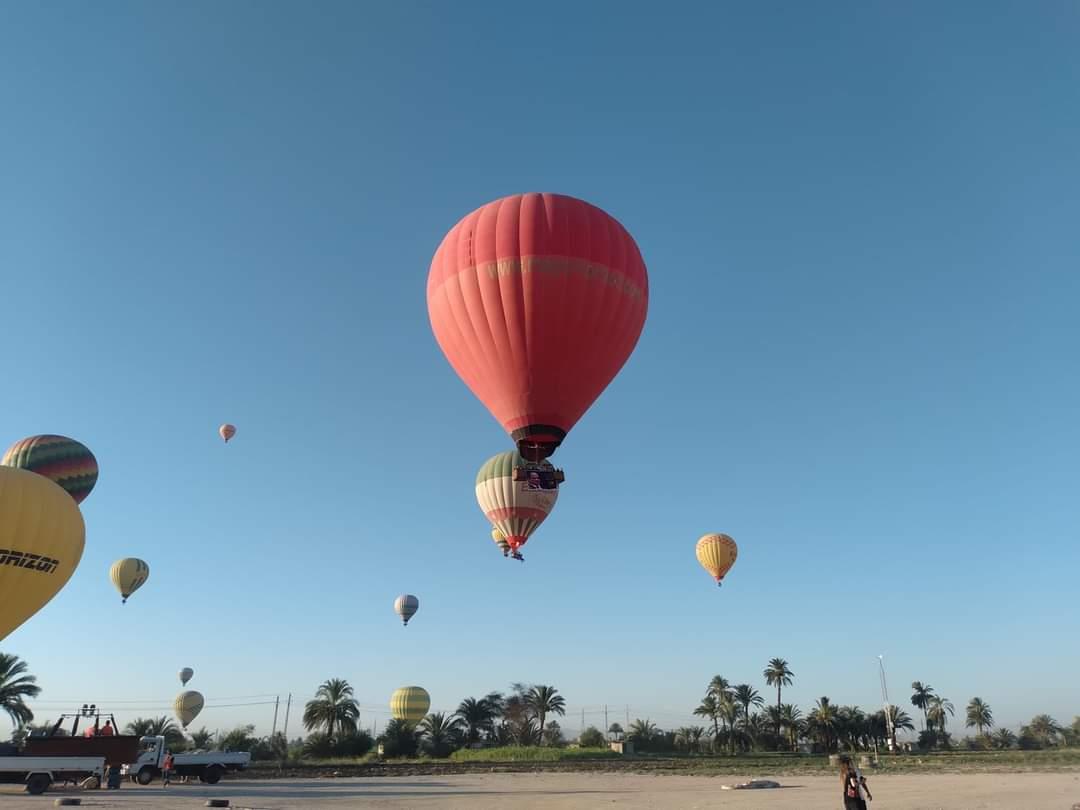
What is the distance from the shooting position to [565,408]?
2162 cm

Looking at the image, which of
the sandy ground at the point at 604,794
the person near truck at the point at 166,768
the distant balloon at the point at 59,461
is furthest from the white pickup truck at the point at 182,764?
the distant balloon at the point at 59,461

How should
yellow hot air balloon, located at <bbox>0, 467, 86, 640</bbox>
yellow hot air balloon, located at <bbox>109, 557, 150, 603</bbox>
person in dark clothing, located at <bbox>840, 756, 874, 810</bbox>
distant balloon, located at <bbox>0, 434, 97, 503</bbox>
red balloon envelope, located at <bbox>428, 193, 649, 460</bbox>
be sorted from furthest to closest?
yellow hot air balloon, located at <bbox>109, 557, 150, 603</bbox> → distant balloon, located at <bbox>0, 434, 97, 503</bbox> → yellow hot air balloon, located at <bbox>0, 467, 86, 640</bbox> → red balloon envelope, located at <bbox>428, 193, 649, 460</bbox> → person in dark clothing, located at <bbox>840, 756, 874, 810</bbox>

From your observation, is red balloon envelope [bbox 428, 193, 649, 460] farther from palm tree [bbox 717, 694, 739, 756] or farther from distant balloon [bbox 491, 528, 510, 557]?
palm tree [bbox 717, 694, 739, 756]

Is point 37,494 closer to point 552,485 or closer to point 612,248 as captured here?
point 552,485

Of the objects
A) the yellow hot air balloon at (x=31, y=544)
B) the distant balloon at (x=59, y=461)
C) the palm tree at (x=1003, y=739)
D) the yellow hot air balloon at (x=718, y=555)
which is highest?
the distant balloon at (x=59, y=461)

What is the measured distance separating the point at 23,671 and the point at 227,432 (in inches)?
1083

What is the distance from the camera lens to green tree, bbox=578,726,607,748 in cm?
7586

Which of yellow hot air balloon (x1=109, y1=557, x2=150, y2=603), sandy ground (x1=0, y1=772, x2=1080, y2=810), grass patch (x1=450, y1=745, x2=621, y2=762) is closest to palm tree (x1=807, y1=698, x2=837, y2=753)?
grass patch (x1=450, y1=745, x2=621, y2=762)

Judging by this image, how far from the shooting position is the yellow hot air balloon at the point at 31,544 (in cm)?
2306

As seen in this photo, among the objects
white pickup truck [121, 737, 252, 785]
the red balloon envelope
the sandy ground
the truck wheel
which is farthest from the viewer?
white pickup truck [121, 737, 252, 785]

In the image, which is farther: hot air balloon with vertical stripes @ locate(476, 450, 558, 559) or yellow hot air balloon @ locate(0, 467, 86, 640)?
hot air balloon with vertical stripes @ locate(476, 450, 558, 559)

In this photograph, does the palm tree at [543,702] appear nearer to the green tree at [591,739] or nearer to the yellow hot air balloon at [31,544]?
the green tree at [591,739]

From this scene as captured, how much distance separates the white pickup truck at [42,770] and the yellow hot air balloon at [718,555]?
137ft

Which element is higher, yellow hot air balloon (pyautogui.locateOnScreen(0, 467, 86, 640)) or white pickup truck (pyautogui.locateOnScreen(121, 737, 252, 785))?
yellow hot air balloon (pyautogui.locateOnScreen(0, 467, 86, 640))
